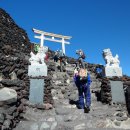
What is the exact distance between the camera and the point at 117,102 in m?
9.77

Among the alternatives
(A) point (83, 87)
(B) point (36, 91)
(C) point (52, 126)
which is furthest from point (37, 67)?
(C) point (52, 126)

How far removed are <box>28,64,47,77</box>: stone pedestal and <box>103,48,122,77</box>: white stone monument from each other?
276 centimetres

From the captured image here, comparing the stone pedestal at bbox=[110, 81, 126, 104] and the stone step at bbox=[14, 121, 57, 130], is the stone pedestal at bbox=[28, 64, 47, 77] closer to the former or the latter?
the stone step at bbox=[14, 121, 57, 130]

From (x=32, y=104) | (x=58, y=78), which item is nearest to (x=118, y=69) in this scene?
(x=32, y=104)

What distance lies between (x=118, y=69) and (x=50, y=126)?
454cm

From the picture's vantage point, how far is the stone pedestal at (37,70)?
1013 centimetres

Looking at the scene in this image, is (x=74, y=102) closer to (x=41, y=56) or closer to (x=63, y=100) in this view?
(x=63, y=100)

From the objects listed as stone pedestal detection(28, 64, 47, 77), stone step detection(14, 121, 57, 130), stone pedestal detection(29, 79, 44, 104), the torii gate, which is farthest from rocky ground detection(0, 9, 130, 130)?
the torii gate

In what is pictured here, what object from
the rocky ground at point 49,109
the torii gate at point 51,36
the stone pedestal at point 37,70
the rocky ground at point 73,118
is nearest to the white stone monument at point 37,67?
the stone pedestal at point 37,70

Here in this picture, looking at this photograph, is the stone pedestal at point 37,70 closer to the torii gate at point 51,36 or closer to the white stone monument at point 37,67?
the white stone monument at point 37,67

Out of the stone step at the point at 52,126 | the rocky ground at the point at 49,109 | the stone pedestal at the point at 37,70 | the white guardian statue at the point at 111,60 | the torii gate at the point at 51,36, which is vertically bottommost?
the stone step at the point at 52,126

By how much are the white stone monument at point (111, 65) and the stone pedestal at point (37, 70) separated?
109 inches

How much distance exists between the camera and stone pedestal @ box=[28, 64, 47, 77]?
1013 centimetres

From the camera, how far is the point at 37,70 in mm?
10234
